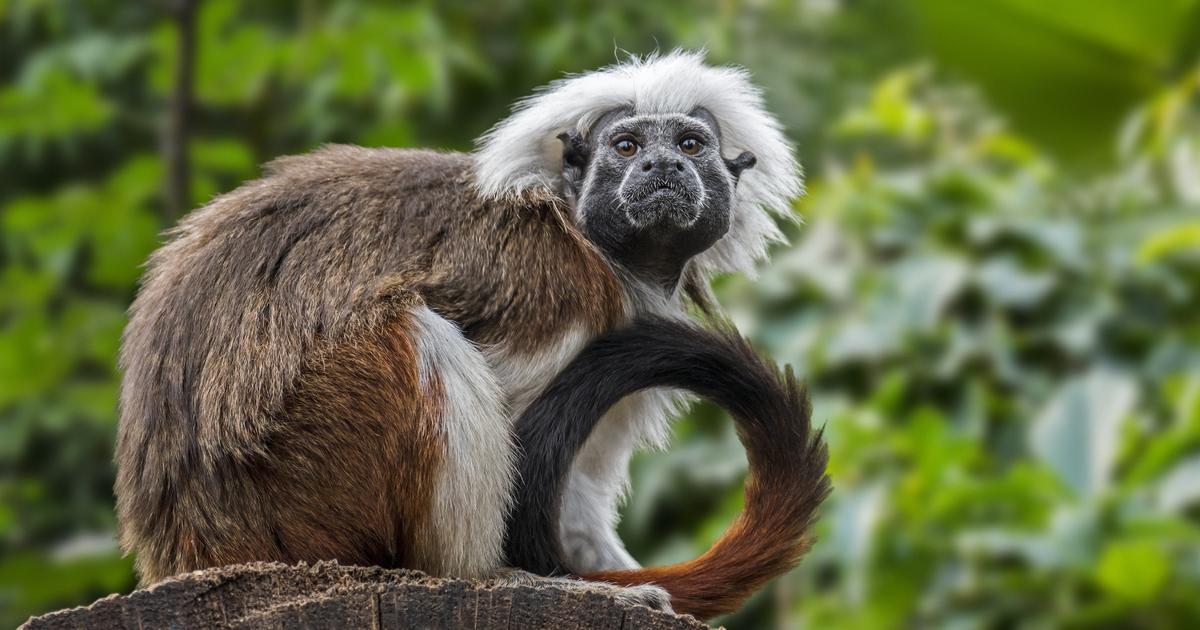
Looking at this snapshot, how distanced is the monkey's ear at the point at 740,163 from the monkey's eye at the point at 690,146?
0.12m

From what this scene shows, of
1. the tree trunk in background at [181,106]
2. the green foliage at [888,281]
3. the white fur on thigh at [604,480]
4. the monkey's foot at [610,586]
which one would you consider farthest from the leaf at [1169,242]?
the tree trunk in background at [181,106]

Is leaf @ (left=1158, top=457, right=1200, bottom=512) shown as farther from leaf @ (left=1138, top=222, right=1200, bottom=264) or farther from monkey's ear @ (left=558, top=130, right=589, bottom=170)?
monkey's ear @ (left=558, top=130, right=589, bottom=170)

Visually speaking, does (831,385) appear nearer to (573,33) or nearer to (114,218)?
(573,33)

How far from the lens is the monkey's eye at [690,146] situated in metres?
3.73

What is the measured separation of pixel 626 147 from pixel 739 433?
0.80m

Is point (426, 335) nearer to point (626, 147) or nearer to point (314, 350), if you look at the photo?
point (314, 350)

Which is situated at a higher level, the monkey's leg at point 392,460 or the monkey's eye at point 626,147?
the monkey's eye at point 626,147

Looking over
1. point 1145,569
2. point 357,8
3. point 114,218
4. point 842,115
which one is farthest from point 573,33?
point 1145,569

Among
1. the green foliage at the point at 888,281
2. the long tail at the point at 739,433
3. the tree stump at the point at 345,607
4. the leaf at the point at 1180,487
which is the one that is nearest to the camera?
the tree stump at the point at 345,607

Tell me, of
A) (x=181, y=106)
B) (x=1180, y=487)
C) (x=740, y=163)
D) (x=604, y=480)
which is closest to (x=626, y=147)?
(x=740, y=163)

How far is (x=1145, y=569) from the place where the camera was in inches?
216

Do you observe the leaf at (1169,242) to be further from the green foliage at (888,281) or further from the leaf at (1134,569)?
the leaf at (1134,569)

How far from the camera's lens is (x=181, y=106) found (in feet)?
19.2

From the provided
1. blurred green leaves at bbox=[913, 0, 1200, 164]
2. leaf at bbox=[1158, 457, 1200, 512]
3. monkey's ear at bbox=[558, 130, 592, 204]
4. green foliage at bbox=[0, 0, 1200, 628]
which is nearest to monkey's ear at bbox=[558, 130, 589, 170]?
monkey's ear at bbox=[558, 130, 592, 204]
